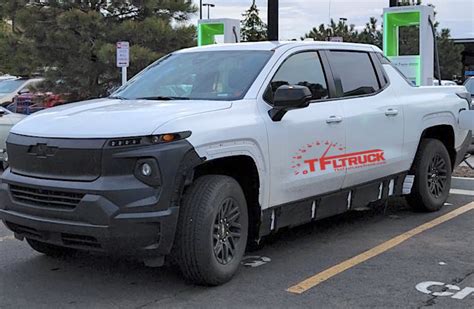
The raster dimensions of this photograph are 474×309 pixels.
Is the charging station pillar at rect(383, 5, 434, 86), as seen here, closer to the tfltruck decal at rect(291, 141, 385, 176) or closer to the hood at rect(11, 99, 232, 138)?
the tfltruck decal at rect(291, 141, 385, 176)

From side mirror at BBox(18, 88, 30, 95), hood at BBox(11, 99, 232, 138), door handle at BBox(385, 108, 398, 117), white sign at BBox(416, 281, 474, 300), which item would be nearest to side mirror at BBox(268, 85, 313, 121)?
hood at BBox(11, 99, 232, 138)

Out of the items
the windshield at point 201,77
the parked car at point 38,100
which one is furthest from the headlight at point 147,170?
the parked car at point 38,100

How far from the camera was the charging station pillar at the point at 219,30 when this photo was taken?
1498 centimetres

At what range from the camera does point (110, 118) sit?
185 inches

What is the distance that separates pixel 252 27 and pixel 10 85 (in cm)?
922

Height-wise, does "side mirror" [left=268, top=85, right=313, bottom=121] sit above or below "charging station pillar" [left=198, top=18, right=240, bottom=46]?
below

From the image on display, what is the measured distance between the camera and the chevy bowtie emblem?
4637 mm

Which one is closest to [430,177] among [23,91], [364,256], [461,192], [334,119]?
[461,192]

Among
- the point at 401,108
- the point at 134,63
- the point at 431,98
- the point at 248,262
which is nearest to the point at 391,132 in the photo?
the point at 401,108

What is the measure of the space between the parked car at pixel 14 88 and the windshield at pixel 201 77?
12.7 m

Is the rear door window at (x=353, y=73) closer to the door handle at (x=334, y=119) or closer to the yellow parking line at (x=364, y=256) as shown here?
the door handle at (x=334, y=119)

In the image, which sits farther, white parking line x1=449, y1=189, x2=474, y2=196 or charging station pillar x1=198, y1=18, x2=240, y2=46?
charging station pillar x1=198, y1=18, x2=240, y2=46

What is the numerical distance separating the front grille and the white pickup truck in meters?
0.01

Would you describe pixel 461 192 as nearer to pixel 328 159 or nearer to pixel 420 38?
pixel 328 159
